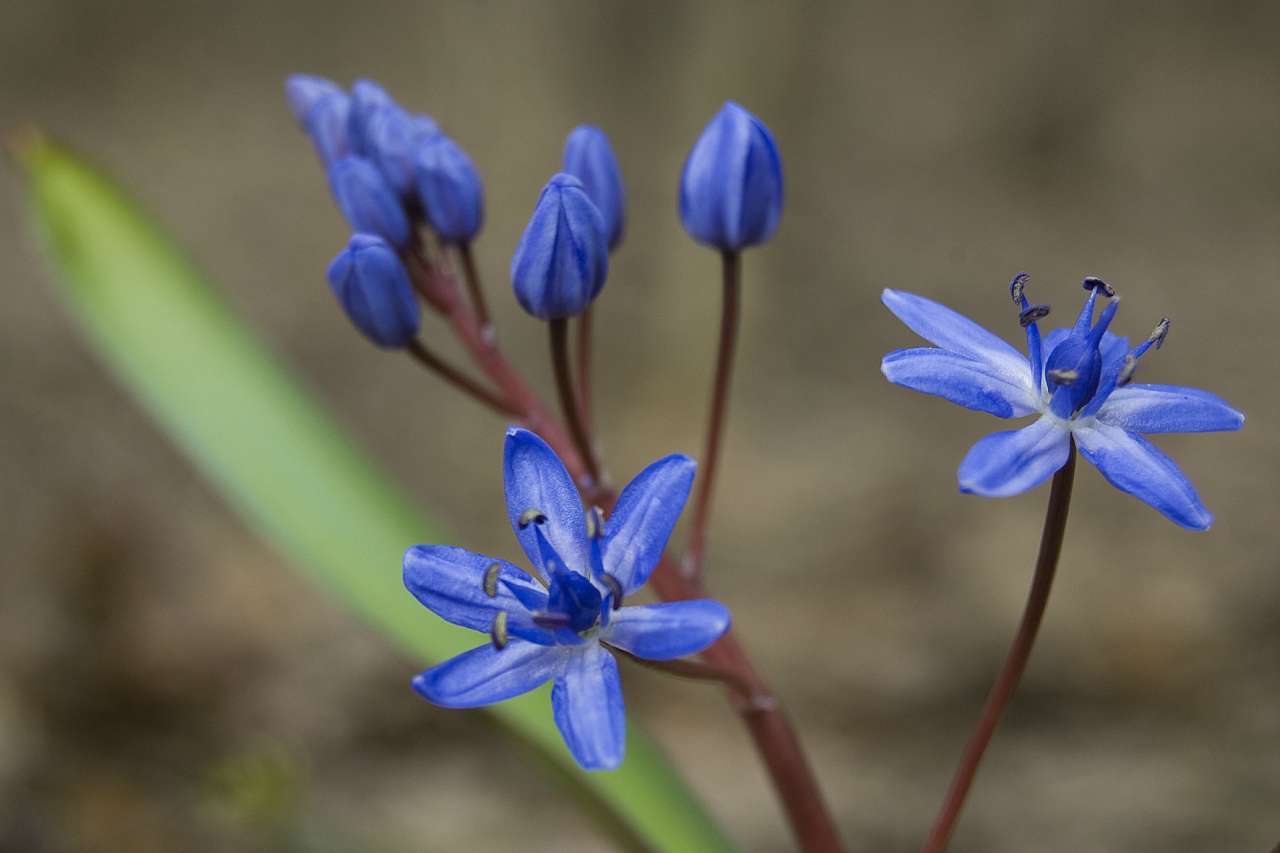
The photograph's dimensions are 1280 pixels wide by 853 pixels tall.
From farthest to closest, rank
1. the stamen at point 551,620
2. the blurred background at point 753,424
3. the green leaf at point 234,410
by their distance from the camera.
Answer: the blurred background at point 753,424 < the green leaf at point 234,410 < the stamen at point 551,620

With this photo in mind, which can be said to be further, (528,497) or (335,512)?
(335,512)

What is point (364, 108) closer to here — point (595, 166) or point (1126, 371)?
point (595, 166)

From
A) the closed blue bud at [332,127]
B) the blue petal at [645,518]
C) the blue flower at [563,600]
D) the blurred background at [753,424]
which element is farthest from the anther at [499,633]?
the blurred background at [753,424]

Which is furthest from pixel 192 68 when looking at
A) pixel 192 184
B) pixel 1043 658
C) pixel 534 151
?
pixel 1043 658

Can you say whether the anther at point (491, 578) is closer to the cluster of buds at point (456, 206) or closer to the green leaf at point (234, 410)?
the cluster of buds at point (456, 206)

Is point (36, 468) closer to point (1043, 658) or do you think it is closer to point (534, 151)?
point (534, 151)

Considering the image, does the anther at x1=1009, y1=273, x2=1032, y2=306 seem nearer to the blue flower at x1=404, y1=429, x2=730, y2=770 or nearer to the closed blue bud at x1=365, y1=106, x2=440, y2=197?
the blue flower at x1=404, y1=429, x2=730, y2=770
